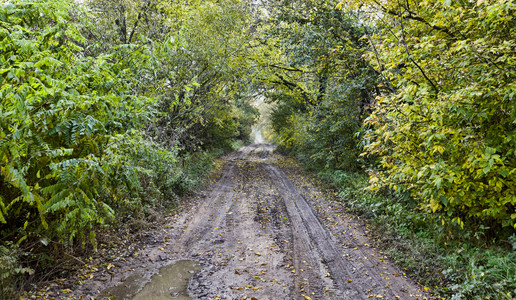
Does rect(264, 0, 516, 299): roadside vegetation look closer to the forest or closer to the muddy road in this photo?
the forest

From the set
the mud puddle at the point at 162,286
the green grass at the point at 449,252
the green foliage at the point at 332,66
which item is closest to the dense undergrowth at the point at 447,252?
the green grass at the point at 449,252

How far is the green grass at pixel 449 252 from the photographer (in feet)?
13.5

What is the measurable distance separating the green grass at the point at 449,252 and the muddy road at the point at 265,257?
357mm

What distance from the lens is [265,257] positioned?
5676mm

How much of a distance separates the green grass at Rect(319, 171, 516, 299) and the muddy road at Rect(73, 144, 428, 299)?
14.1 inches

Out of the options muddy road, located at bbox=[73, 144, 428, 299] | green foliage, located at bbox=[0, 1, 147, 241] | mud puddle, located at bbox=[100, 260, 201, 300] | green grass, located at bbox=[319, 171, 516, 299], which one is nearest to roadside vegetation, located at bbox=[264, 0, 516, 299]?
green grass, located at bbox=[319, 171, 516, 299]

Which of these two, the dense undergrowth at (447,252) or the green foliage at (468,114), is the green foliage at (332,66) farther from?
the green foliage at (468,114)

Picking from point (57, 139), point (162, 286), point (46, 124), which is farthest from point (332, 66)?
point (46, 124)

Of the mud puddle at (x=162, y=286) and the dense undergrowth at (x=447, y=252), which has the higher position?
the dense undergrowth at (x=447, y=252)

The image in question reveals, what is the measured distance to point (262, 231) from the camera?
7.09m

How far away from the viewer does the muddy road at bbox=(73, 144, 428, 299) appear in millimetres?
4508

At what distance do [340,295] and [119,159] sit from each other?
3910 millimetres

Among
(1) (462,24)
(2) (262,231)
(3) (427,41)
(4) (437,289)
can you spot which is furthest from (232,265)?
(1) (462,24)

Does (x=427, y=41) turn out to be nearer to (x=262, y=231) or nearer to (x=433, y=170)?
(x=433, y=170)
